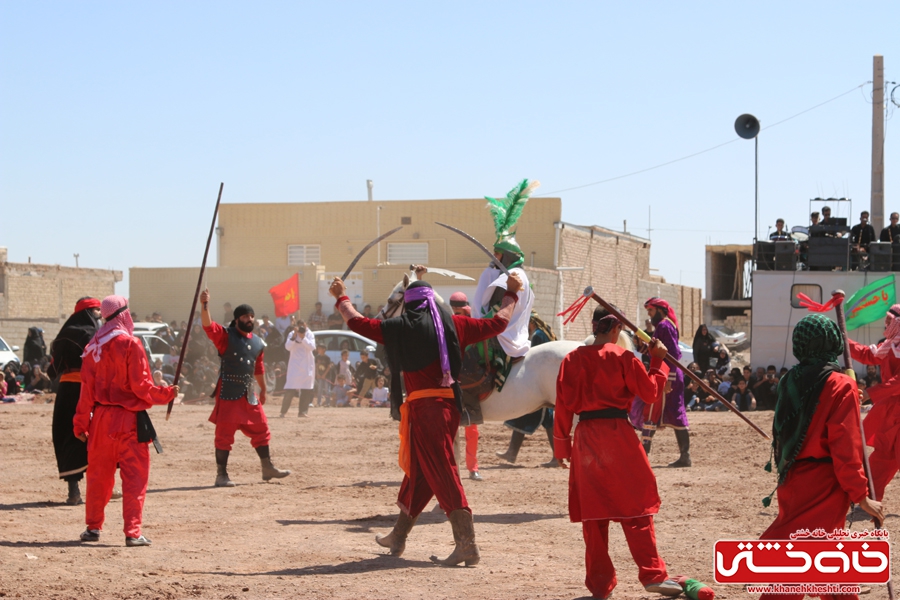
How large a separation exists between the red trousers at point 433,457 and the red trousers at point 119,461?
6.09 ft

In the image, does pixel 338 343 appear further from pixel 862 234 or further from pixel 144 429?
pixel 144 429

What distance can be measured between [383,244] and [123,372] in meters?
33.0

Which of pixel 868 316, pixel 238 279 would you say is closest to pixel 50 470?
pixel 868 316

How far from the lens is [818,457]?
480cm

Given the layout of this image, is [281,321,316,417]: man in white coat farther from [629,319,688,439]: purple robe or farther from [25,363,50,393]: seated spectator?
[629,319,688,439]: purple robe

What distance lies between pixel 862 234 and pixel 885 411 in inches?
627

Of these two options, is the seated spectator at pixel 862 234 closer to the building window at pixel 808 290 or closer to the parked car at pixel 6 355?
the building window at pixel 808 290

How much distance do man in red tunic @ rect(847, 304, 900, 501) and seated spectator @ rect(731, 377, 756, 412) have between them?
10183mm

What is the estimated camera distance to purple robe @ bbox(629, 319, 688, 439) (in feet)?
35.8

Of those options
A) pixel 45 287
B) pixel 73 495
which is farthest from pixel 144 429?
pixel 45 287

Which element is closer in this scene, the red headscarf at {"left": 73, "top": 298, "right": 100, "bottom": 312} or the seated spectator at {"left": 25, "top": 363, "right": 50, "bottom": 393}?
the red headscarf at {"left": 73, "top": 298, "right": 100, "bottom": 312}

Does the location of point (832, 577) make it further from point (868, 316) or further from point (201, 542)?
point (868, 316)

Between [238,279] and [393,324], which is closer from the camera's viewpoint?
[393,324]

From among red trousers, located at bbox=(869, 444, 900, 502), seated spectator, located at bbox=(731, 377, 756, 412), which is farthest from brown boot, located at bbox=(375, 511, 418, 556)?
seated spectator, located at bbox=(731, 377, 756, 412)
